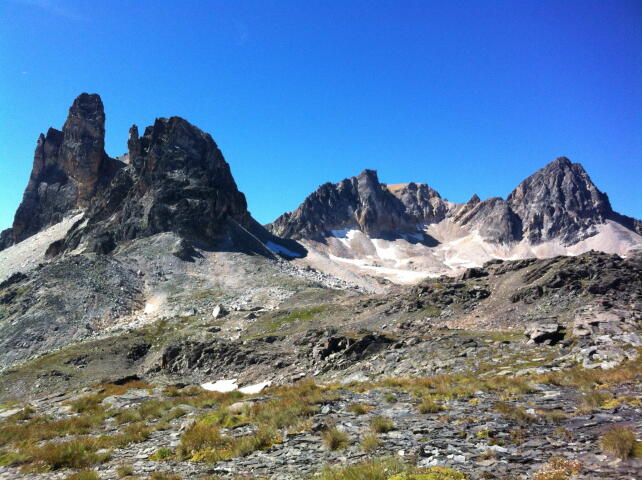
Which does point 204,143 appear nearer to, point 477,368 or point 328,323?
point 328,323

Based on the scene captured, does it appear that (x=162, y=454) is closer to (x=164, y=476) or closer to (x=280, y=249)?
(x=164, y=476)

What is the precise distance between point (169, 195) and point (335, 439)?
375ft

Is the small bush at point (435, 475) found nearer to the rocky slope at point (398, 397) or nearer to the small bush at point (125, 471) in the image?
the rocky slope at point (398, 397)

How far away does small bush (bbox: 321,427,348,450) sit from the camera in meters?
10.2

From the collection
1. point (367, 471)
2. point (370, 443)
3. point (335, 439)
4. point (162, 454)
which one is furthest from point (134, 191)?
point (367, 471)

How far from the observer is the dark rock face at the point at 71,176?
158 m

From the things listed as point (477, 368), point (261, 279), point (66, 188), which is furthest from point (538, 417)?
point (66, 188)

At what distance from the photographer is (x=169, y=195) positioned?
11475 centimetres

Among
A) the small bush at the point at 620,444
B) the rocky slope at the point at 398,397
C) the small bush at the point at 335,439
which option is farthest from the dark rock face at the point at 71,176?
the small bush at the point at 620,444

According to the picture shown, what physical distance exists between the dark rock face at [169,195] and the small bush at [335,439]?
10194 centimetres

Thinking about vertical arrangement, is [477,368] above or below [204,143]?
below

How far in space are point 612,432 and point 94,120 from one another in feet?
619

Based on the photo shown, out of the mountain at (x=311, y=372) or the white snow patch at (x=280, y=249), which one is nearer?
the mountain at (x=311, y=372)

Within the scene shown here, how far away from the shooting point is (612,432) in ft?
26.6
